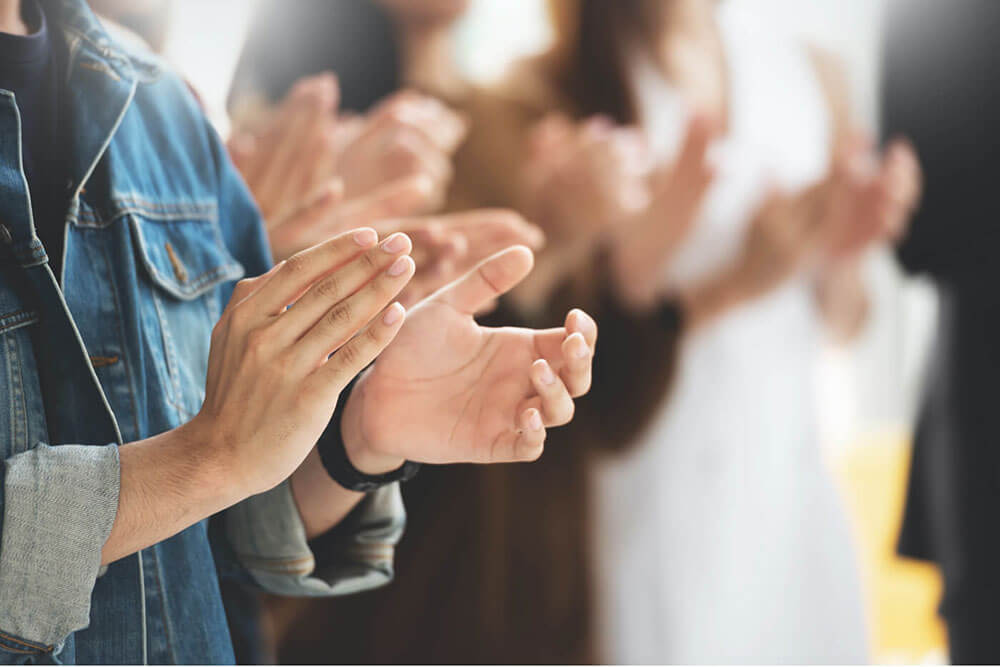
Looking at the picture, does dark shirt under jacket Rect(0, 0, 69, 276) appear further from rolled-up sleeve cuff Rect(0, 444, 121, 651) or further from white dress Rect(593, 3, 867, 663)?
white dress Rect(593, 3, 867, 663)

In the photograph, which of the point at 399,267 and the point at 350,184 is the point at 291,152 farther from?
the point at 399,267

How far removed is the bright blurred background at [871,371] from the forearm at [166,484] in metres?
0.68

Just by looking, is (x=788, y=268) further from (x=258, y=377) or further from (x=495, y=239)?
(x=258, y=377)

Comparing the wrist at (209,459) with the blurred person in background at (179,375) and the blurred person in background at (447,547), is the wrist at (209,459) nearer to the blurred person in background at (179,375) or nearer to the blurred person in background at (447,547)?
the blurred person in background at (179,375)

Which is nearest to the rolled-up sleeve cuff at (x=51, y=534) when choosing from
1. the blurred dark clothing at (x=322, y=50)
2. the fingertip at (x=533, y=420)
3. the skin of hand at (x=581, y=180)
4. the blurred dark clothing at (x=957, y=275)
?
the fingertip at (x=533, y=420)

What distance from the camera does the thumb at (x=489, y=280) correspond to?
1.03 feet

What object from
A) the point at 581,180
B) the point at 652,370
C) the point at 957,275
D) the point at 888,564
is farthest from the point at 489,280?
the point at 888,564

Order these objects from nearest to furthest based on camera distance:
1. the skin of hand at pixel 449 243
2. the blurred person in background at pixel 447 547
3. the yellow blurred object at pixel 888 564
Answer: the skin of hand at pixel 449 243
the blurred person in background at pixel 447 547
the yellow blurred object at pixel 888 564

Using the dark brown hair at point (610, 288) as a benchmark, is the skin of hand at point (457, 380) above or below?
below

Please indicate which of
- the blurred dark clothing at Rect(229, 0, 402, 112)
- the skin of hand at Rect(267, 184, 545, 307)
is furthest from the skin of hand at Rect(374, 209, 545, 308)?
the blurred dark clothing at Rect(229, 0, 402, 112)

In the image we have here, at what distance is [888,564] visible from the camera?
1.14 meters

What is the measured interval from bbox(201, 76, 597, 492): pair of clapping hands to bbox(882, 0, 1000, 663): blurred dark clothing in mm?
626

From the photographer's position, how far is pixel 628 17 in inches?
35.6

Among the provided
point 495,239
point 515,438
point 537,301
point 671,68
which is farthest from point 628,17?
point 515,438
